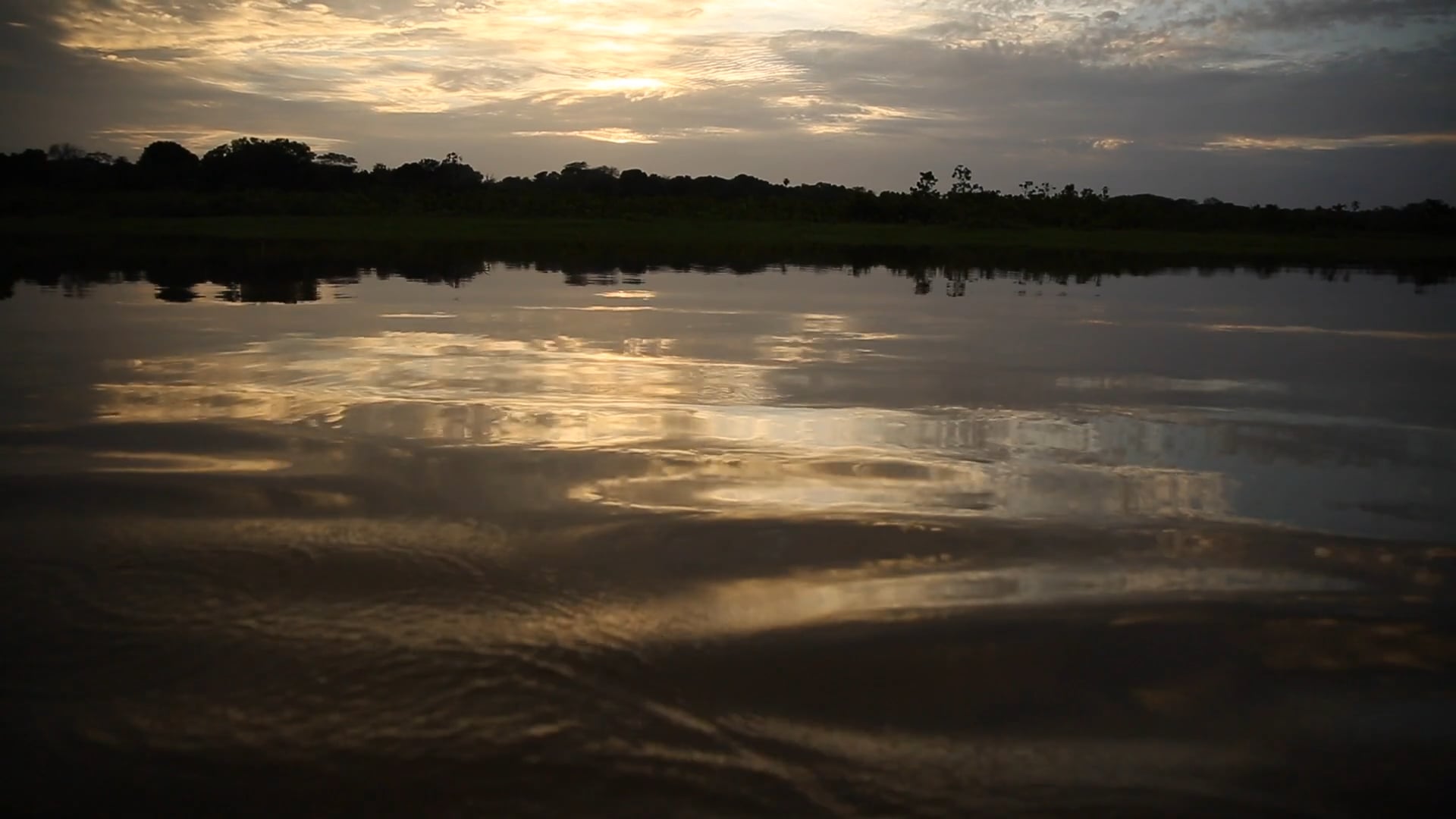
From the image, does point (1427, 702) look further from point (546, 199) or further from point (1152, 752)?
point (546, 199)

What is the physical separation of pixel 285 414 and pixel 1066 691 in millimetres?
7886

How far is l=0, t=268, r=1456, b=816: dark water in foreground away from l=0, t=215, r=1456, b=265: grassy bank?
117 feet

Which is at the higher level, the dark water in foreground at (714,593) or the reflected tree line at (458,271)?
the reflected tree line at (458,271)

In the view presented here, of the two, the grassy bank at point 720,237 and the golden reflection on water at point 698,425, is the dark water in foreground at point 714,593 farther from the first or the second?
the grassy bank at point 720,237

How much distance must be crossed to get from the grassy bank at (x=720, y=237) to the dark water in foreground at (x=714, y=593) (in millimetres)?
35662

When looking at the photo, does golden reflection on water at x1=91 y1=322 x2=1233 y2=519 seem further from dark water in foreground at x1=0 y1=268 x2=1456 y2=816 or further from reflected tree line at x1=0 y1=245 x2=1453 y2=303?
reflected tree line at x1=0 y1=245 x2=1453 y2=303

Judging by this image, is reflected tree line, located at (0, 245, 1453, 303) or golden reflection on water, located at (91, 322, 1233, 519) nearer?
golden reflection on water, located at (91, 322, 1233, 519)

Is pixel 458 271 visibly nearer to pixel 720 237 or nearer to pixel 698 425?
pixel 698 425

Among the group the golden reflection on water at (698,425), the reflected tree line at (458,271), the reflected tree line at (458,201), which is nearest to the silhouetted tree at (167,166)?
the reflected tree line at (458,201)

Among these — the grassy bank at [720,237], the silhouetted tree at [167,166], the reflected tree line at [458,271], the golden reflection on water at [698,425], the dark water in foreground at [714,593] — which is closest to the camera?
the dark water in foreground at [714,593]

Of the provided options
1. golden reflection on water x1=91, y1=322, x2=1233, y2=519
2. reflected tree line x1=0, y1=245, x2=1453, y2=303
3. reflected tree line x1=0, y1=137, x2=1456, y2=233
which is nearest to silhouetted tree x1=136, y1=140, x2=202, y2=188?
reflected tree line x1=0, y1=137, x2=1456, y2=233

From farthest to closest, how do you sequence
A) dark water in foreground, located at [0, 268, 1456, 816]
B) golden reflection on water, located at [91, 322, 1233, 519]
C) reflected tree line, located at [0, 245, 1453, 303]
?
reflected tree line, located at [0, 245, 1453, 303]
golden reflection on water, located at [91, 322, 1233, 519]
dark water in foreground, located at [0, 268, 1456, 816]

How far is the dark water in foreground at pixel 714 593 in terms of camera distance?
14.4ft

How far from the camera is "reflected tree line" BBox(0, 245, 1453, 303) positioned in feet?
81.4
